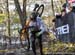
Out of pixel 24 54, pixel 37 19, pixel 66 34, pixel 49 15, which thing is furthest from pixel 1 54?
pixel 49 15

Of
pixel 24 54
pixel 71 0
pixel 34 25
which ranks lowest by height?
pixel 24 54

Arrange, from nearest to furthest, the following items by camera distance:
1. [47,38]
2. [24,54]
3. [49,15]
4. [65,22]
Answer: [24,54], [47,38], [65,22], [49,15]

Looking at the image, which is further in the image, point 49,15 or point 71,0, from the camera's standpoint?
point 49,15

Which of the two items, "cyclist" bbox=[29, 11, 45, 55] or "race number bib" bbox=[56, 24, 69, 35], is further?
"race number bib" bbox=[56, 24, 69, 35]

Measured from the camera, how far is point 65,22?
14.6 meters

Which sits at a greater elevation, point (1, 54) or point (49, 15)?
point (49, 15)

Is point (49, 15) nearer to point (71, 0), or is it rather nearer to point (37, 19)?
point (71, 0)

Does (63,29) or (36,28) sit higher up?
(63,29)

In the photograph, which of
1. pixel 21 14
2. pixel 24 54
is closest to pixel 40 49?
pixel 24 54

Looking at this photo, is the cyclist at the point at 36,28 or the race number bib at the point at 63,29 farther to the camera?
the race number bib at the point at 63,29

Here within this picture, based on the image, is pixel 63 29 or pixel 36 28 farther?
pixel 63 29

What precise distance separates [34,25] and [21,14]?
527cm

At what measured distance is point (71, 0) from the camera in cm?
1357

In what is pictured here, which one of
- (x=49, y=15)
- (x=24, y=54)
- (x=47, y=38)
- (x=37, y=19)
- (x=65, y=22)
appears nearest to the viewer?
(x=37, y=19)
